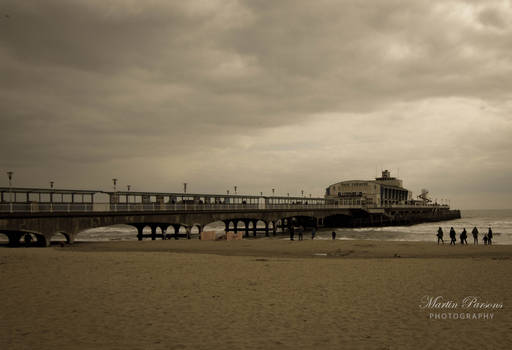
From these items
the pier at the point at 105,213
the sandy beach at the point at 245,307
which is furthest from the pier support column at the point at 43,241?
the sandy beach at the point at 245,307

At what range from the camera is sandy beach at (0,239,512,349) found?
8.67 metres

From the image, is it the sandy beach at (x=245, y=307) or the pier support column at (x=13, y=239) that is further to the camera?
the pier support column at (x=13, y=239)

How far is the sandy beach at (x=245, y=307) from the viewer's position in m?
8.67

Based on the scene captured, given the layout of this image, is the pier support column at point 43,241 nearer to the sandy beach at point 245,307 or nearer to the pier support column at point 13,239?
the pier support column at point 13,239

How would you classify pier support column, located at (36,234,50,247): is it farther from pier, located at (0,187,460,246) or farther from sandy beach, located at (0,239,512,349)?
sandy beach, located at (0,239,512,349)

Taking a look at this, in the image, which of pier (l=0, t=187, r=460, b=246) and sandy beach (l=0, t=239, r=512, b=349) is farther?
pier (l=0, t=187, r=460, b=246)

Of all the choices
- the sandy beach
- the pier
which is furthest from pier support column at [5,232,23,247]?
the sandy beach

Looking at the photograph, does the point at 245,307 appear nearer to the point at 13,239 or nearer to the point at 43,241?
the point at 43,241

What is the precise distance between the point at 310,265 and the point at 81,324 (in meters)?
13.2

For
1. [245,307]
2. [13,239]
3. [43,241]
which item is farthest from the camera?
[13,239]

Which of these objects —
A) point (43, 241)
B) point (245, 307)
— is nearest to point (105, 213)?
point (43, 241)

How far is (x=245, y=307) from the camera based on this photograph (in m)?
11.5

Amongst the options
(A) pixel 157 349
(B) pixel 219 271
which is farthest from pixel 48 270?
(A) pixel 157 349

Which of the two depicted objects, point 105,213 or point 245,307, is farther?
point 105,213
